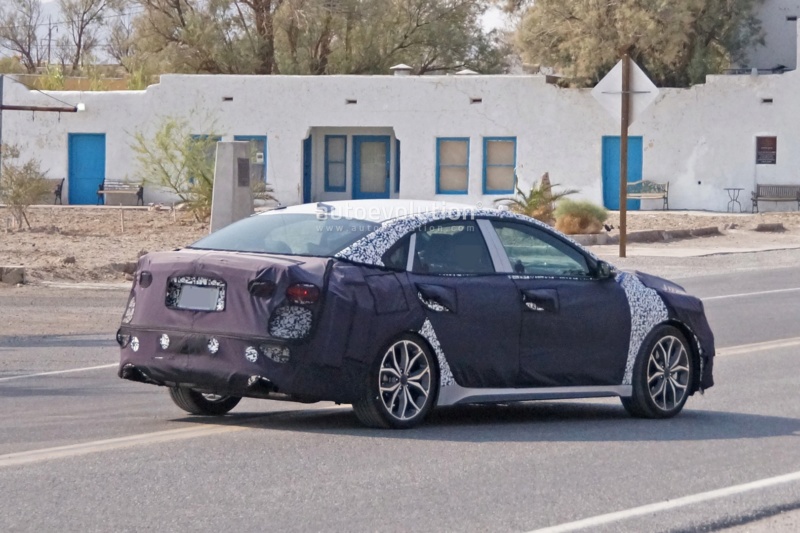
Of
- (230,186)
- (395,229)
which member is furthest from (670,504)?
(230,186)

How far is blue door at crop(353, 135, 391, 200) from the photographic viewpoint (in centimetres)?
4375

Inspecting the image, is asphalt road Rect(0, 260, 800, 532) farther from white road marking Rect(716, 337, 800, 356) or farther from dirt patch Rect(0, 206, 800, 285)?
dirt patch Rect(0, 206, 800, 285)

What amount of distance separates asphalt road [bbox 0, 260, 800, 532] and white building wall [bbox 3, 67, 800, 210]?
1165 inches

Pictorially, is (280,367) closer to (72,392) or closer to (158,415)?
(158,415)

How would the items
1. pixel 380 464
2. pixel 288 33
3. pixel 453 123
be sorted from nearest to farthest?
pixel 380 464
pixel 453 123
pixel 288 33

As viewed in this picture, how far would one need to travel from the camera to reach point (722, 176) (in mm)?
39750

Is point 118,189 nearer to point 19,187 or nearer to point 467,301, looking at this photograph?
point 19,187

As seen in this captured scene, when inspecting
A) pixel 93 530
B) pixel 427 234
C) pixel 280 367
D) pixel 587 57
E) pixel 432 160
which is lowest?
pixel 93 530

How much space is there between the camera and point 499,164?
41688 millimetres

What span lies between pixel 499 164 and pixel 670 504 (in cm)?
3543

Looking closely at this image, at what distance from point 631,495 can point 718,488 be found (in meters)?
0.54

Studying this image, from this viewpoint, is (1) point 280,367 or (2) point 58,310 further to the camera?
(2) point 58,310

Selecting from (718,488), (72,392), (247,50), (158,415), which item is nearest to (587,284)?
(718,488)

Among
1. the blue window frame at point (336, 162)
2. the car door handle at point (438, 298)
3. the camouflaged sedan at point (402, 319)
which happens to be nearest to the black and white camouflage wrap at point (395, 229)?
the camouflaged sedan at point (402, 319)
